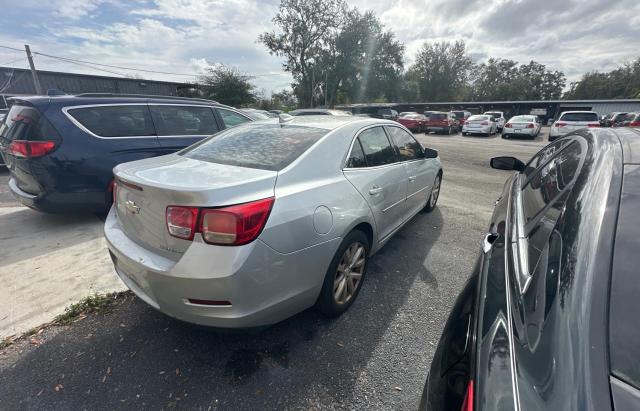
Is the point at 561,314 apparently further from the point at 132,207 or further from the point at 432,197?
the point at 432,197

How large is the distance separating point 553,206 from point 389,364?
140cm

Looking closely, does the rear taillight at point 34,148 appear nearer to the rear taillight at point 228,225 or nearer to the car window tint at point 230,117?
the car window tint at point 230,117

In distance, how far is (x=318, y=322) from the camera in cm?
239

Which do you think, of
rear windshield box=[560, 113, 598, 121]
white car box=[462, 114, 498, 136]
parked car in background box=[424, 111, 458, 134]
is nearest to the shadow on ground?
rear windshield box=[560, 113, 598, 121]

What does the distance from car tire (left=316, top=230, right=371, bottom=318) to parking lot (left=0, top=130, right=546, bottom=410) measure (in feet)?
0.41

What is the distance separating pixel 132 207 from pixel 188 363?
3.65ft

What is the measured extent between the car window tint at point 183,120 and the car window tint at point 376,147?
3330 millimetres

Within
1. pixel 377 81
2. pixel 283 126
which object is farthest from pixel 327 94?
pixel 283 126

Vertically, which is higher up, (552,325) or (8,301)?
(552,325)

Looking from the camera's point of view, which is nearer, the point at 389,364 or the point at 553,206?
the point at 553,206

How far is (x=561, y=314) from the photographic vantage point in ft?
2.70

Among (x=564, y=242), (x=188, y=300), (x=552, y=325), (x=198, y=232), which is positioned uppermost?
(x=564, y=242)

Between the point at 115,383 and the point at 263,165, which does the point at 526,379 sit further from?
the point at 115,383

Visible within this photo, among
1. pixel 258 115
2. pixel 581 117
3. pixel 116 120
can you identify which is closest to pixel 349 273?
pixel 116 120
